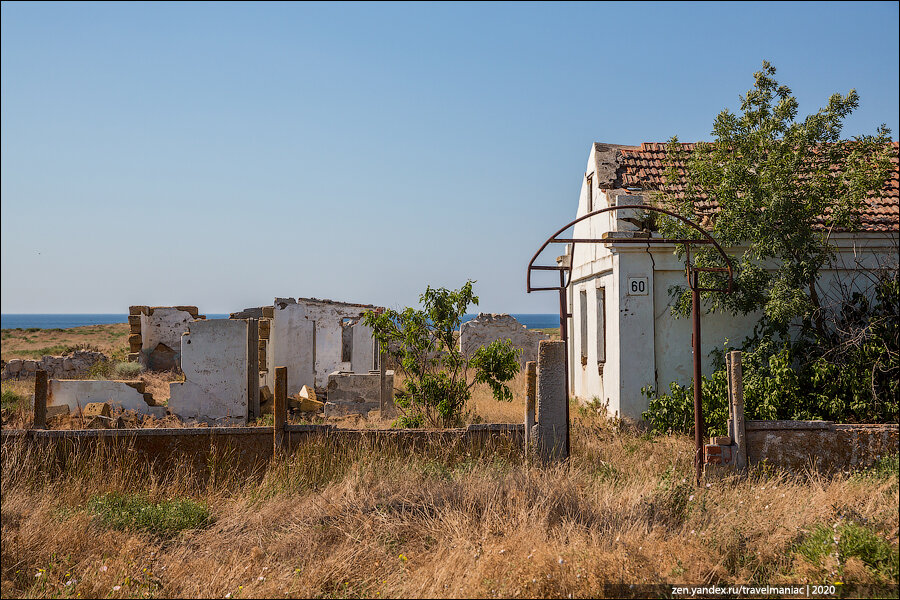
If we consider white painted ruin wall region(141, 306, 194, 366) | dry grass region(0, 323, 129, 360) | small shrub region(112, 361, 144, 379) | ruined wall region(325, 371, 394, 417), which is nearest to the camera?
ruined wall region(325, 371, 394, 417)

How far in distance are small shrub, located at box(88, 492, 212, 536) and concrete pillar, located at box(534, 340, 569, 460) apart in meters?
3.68

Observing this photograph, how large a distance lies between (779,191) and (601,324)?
14.0 feet

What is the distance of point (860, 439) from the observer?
25.1ft

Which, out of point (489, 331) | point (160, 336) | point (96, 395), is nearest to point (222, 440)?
point (96, 395)

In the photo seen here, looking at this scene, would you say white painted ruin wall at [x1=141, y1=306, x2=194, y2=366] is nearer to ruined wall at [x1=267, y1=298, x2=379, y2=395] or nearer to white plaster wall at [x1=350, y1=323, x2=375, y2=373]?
ruined wall at [x1=267, y1=298, x2=379, y2=395]

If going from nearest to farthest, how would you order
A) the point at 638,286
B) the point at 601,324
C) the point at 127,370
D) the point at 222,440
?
1. the point at 222,440
2. the point at 638,286
3. the point at 601,324
4. the point at 127,370

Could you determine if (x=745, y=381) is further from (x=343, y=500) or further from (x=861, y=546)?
(x=343, y=500)

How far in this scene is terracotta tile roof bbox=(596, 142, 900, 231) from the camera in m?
11.2

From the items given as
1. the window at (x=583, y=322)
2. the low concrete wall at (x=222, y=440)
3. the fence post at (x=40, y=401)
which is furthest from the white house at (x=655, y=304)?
the fence post at (x=40, y=401)

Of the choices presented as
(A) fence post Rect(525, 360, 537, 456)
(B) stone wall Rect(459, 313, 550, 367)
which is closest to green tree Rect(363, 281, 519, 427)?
(A) fence post Rect(525, 360, 537, 456)

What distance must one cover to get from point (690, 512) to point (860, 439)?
104 inches

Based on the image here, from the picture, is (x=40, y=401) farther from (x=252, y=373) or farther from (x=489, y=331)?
(x=489, y=331)

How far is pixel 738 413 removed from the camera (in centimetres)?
759

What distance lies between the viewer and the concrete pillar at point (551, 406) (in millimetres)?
7871
